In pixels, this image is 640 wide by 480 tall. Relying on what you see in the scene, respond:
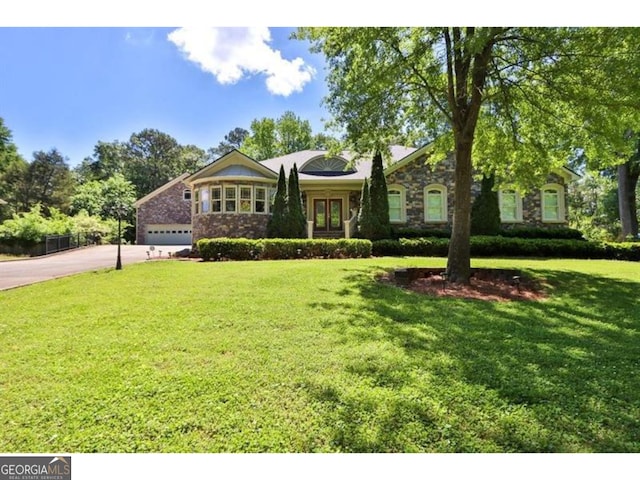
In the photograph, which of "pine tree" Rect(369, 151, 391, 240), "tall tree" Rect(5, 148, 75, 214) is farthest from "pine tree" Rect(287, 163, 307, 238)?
"tall tree" Rect(5, 148, 75, 214)

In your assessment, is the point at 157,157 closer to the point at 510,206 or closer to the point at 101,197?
the point at 101,197

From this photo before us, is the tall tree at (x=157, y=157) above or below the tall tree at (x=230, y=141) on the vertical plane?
below

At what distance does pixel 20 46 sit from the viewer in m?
4.46

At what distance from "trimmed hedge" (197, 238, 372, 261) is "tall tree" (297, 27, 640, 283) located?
164 inches

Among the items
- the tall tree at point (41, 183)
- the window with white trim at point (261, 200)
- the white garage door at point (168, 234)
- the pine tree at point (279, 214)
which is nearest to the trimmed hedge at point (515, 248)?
the pine tree at point (279, 214)

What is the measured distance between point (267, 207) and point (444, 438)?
15009 millimetres

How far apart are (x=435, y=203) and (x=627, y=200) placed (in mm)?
11711

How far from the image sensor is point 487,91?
8852 millimetres

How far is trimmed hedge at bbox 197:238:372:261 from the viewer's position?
12.6 metres

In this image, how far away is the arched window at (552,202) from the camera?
56.9 feet

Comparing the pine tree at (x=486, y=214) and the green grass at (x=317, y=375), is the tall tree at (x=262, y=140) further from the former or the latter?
the green grass at (x=317, y=375)

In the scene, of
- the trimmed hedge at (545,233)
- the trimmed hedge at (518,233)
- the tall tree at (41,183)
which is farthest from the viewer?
the tall tree at (41,183)

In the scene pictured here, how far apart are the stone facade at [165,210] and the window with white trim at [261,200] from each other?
43.3 ft

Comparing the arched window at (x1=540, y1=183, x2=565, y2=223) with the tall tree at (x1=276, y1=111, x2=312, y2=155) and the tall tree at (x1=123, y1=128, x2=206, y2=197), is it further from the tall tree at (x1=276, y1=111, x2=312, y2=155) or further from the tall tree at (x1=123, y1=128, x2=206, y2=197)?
the tall tree at (x1=123, y1=128, x2=206, y2=197)
